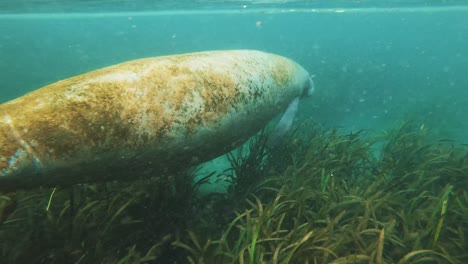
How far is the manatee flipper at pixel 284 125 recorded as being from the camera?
18.8 feet

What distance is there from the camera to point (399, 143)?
302 inches

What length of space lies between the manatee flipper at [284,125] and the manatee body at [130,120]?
1.63m

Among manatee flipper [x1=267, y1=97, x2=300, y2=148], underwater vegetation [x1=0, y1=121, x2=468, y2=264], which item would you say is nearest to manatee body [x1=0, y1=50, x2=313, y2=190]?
underwater vegetation [x1=0, y1=121, x2=468, y2=264]

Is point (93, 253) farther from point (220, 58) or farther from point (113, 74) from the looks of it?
point (220, 58)

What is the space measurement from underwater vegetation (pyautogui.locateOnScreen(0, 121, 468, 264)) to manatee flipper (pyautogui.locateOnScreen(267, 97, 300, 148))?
1.48 ft

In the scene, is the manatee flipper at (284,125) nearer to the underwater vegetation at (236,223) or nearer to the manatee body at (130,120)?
the underwater vegetation at (236,223)

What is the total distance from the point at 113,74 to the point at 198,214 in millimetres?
2233

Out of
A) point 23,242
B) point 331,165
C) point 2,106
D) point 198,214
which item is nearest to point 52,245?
point 23,242

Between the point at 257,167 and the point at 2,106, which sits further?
the point at 257,167

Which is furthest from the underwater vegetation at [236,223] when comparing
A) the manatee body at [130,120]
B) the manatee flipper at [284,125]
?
the manatee body at [130,120]

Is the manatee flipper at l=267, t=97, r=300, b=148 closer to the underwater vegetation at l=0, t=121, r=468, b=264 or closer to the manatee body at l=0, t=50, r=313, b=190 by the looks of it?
the underwater vegetation at l=0, t=121, r=468, b=264

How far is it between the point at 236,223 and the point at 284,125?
2.25 metres

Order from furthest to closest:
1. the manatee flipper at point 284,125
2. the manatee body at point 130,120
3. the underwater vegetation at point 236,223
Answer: the manatee flipper at point 284,125
the underwater vegetation at point 236,223
the manatee body at point 130,120

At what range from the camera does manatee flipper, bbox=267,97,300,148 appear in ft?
18.8
